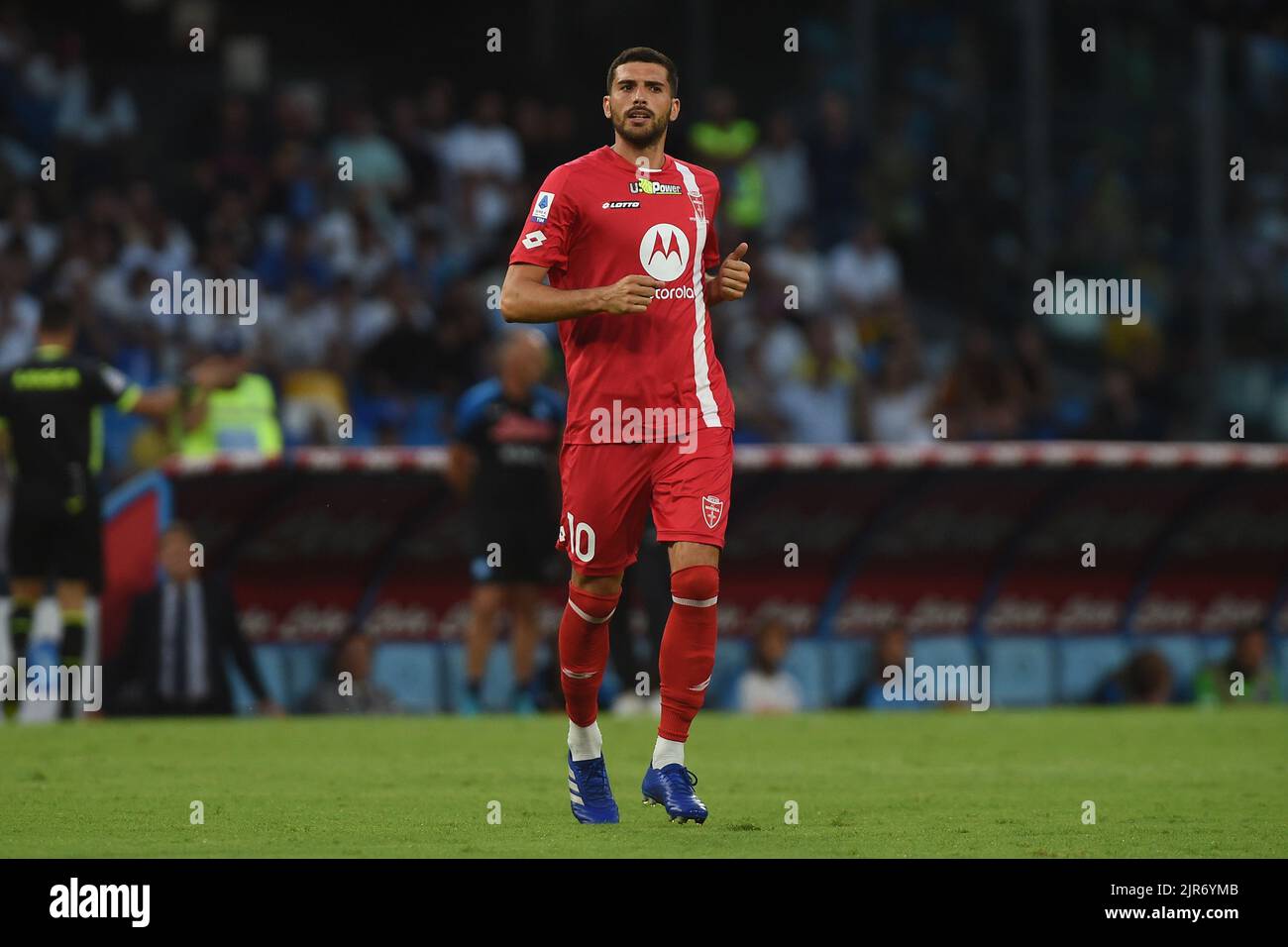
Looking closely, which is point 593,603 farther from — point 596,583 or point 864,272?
point 864,272

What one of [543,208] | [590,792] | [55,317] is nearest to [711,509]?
[590,792]

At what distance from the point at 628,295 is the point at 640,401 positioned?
18.1 inches

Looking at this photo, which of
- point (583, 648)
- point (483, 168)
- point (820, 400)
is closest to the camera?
point (583, 648)

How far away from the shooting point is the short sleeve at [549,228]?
26.0 ft

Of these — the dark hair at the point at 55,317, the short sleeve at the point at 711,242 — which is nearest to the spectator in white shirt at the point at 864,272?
the dark hair at the point at 55,317

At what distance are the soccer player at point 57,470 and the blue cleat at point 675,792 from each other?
6358mm

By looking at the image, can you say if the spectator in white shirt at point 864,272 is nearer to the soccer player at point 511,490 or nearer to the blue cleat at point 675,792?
the soccer player at point 511,490

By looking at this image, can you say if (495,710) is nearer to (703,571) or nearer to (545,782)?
(545,782)

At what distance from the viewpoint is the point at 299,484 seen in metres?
15.4

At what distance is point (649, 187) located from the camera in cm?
808

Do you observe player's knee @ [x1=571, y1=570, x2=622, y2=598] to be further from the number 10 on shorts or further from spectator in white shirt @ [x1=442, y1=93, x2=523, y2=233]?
spectator in white shirt @ [x1=442, y1=93, x2=523, y2=233]

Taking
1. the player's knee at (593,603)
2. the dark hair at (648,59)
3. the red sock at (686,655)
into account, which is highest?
the dark hair at (648,59)

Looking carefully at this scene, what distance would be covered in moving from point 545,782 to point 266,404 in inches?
267

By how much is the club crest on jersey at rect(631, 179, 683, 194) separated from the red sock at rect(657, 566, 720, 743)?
4.38 feet
